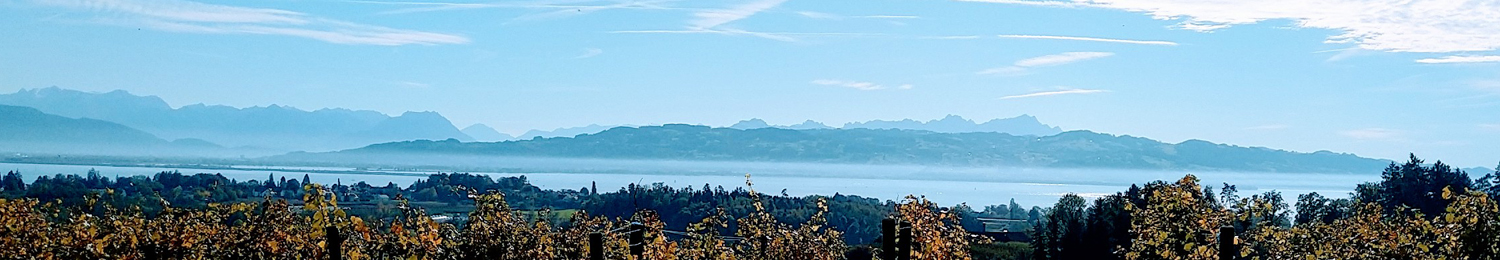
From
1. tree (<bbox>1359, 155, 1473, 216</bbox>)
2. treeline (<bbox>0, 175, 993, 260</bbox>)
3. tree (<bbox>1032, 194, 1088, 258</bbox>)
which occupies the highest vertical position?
tree (<bbox>1359, 155, 1473, 216</bbox>)

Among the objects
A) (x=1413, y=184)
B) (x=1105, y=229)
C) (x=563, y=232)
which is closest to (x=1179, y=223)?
(x=563, y=232)

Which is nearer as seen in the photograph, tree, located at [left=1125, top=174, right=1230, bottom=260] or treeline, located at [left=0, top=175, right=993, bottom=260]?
treeline, located at [left=0, top=175, right=993, bottom=260]

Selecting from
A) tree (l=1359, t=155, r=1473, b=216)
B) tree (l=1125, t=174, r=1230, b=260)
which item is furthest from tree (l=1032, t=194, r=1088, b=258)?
tree (l=1125, t=174, r=1230, b=260)

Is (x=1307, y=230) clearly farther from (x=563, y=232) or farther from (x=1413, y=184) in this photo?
(x=1413, y=184)

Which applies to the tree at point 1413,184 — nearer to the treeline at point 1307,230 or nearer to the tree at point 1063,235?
the tree at point 1063,235

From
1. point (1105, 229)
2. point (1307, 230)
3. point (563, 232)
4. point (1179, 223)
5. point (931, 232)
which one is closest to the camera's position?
point (1179, 223)

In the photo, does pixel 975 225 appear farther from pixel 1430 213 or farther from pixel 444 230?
pixel 444 230

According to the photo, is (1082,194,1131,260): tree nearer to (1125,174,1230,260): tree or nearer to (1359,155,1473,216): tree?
(1359,155,1473,216): tree

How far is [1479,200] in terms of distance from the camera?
8.02 meters

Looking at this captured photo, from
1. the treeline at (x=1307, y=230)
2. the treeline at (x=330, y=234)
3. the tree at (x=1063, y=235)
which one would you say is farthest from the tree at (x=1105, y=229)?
the treeline at (x=330, y=234)

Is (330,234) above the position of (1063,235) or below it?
above

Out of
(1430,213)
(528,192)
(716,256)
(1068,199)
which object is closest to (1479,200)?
(716,256)

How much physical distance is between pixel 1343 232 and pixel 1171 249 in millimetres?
2366

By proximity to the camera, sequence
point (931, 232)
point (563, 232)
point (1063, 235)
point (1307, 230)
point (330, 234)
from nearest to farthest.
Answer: point (330, 234) < point (563, 232) < point (931, 232) < point (1307, 230) < point (1063, 235)
